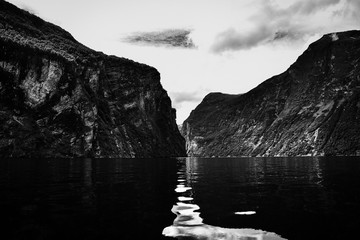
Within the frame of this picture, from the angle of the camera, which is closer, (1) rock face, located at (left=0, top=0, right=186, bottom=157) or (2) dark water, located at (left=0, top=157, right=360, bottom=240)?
(2) dark water, located at (left=0, top=157, right=360, bottom=240)

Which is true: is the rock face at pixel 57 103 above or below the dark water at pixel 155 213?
above

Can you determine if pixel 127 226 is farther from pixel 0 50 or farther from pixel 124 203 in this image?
pixel 0 50

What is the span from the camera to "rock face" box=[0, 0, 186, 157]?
364 ft

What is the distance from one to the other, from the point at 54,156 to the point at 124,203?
10677cm

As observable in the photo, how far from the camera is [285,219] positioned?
37.0 ft

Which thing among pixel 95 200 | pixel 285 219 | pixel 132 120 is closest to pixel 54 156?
pixel 132 120

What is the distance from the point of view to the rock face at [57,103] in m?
111

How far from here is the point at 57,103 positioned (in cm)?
12581

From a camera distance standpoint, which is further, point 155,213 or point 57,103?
point 57,103

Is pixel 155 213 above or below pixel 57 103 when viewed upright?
below

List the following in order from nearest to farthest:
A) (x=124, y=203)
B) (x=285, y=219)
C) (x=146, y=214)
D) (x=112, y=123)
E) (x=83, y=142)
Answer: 1. (x=285, y=219)
2. (x=146, y=214)
3. (x=124, y=203)
4. (x=83, y=142)
5. (x=112, y=123)

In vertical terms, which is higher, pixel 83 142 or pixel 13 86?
pixel 13 86

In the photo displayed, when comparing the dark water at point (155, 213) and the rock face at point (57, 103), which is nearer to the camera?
the dark water at point (155, 213)

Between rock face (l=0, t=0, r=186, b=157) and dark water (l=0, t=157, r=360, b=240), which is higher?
rock face (l=0, t=0, r=186, b=157)
